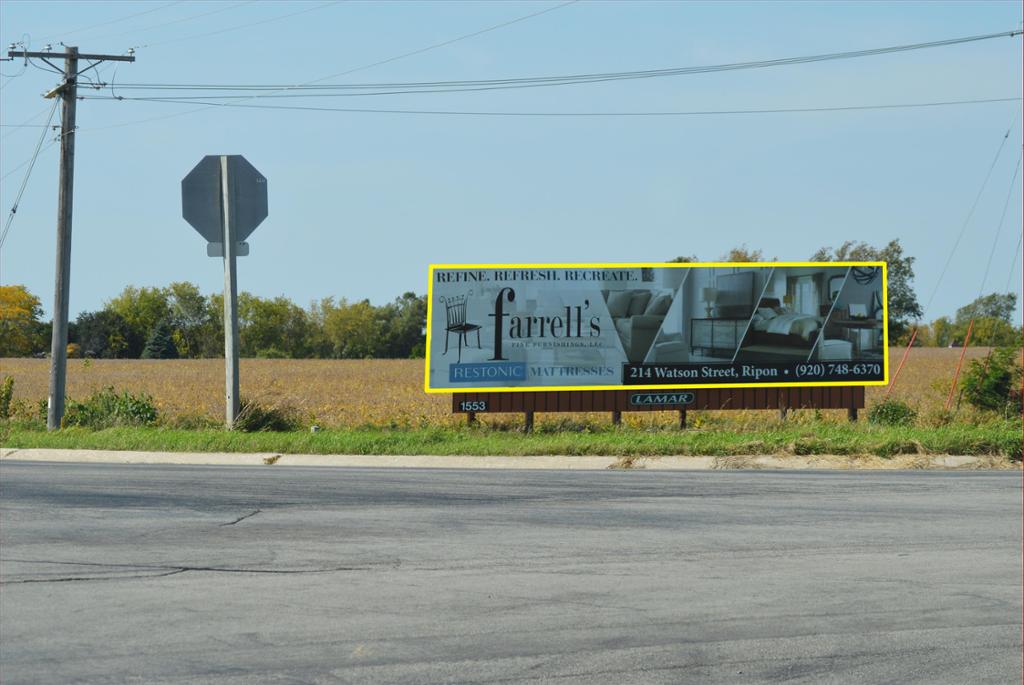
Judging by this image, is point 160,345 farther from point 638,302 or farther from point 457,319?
point 638,302

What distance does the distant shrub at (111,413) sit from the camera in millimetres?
21094

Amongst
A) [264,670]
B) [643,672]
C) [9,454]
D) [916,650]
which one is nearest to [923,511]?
[916,650]

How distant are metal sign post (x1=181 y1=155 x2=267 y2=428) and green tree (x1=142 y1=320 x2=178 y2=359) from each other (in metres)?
59.1

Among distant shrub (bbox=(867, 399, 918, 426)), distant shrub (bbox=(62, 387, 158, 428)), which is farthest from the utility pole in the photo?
distant shrub (bbox=(867, 399, 918, 426))

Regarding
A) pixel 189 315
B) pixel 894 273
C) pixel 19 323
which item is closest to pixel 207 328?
pixel 189 315

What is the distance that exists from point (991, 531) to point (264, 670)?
7.36m

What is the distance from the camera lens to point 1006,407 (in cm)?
2094

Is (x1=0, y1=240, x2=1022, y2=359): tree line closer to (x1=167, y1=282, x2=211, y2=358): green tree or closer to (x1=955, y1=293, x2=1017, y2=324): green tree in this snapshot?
(x1=167, y1=282, x2=211, y2=358): green tree

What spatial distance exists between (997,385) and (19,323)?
241 feet

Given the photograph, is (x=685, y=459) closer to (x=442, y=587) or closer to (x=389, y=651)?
(x=442, y=587)

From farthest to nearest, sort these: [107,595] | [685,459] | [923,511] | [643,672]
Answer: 1. [685,459]
2. [923,511]
3. [107,595]
4. [643,672]

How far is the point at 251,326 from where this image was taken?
9569 cm

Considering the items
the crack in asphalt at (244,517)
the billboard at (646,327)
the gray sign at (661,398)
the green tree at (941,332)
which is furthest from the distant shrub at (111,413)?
the green tree at (941,332)

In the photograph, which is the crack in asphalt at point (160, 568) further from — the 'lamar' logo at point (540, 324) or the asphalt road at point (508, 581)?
the 'lamar' logo at point (540, 324)
